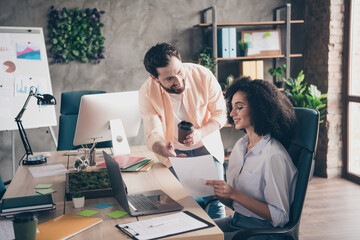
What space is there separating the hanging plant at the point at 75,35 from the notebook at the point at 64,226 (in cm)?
323

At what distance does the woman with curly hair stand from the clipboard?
0.25 m

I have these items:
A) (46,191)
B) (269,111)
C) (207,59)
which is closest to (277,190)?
(269,111)

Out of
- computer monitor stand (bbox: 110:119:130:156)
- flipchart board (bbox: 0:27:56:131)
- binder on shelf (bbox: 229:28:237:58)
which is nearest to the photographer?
computer monitor stand (bbox: 110:119:130:156)

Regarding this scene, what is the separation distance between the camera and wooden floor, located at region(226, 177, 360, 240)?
10.1 feet

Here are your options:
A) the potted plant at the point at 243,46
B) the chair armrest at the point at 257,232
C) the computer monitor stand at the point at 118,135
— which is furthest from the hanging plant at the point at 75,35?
the chair armrest at the point at 257,232

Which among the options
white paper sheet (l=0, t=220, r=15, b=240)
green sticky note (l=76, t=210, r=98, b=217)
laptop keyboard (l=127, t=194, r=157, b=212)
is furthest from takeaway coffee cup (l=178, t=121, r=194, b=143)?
white paper sheet (l=0, t=220, r=15, b=240)

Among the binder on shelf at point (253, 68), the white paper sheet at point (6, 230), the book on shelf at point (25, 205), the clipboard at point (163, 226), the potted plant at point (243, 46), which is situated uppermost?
the potted plant at point (243, 46)

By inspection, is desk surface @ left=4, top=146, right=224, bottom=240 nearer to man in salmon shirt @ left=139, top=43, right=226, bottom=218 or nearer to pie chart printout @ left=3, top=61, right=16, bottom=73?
man in salmon shirt @ left=139, top=43, right=226, bottom=218

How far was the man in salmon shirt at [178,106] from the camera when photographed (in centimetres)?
214

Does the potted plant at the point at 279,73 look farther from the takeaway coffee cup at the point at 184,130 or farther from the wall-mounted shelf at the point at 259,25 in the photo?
the takeaway coffee cup at the point at 184,130

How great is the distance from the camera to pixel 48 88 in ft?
13.6

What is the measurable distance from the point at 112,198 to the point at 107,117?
0.85m

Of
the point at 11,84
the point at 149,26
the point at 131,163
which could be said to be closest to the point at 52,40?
the point at 11,84

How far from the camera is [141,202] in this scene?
168 cm
